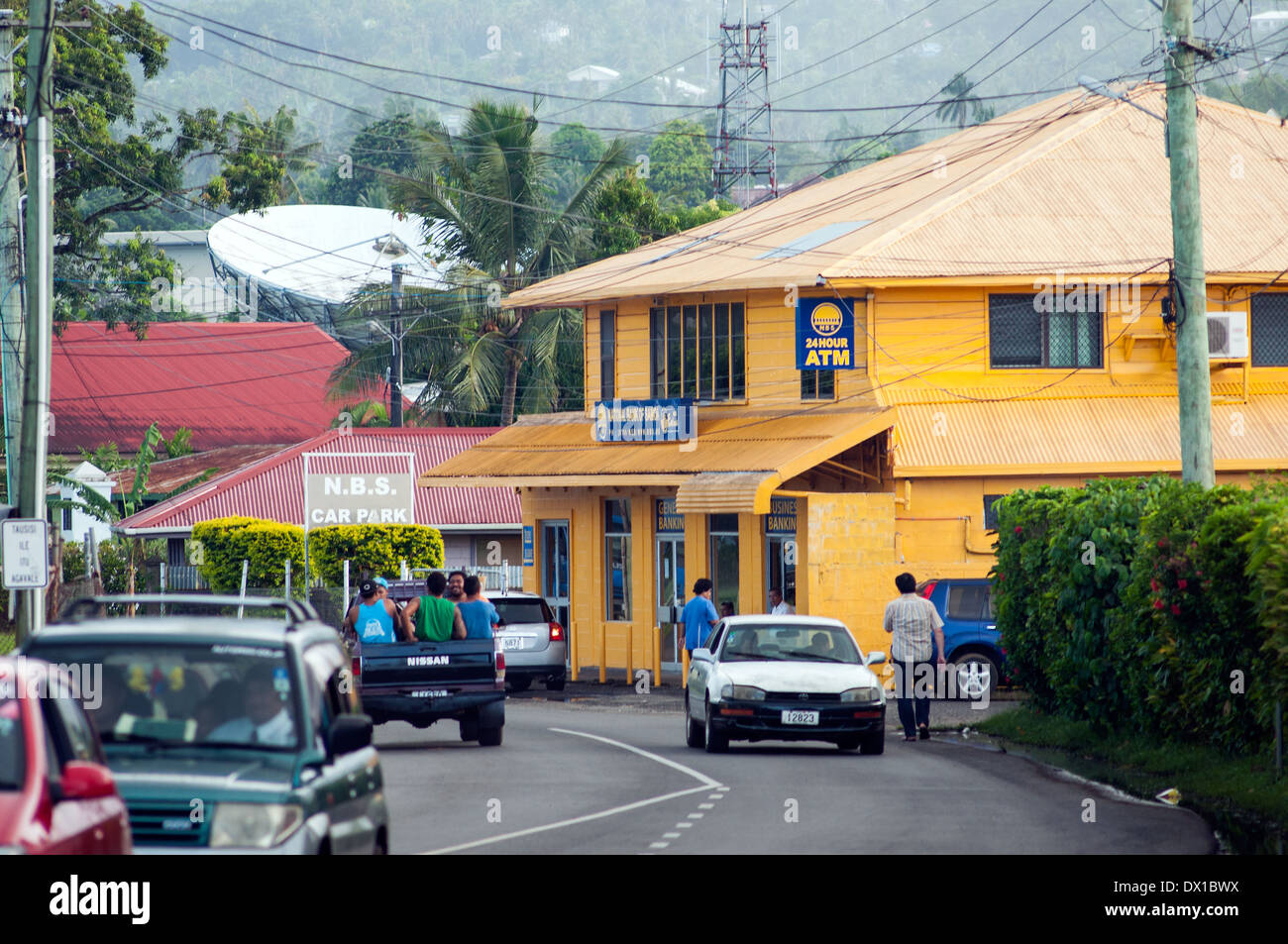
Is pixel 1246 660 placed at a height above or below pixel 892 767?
above

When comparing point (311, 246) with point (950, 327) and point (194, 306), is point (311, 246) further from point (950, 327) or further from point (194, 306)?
point (194, 306)

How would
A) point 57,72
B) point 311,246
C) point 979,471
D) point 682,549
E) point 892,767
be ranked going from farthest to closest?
point 311,246 → point 57,72 → point 682,549 → point 979,471 → point 892,767

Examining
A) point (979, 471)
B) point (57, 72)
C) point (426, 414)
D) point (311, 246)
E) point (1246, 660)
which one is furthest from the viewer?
point (311, 246)

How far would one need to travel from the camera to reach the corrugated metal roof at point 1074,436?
30.4m

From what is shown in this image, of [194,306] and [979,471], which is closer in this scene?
[979,471]

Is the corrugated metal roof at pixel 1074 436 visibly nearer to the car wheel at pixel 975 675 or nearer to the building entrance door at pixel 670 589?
the car wheel at pixel 975 675

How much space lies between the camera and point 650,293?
34094mm

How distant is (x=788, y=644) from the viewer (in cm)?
2091

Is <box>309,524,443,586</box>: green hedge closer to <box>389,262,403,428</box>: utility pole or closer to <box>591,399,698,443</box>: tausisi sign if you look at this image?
<box>389,262,403,428</box>: utility pole

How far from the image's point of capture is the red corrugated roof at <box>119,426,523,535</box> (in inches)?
1861

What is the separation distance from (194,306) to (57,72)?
77013mm

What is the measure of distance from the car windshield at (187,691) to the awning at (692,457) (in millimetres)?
20628

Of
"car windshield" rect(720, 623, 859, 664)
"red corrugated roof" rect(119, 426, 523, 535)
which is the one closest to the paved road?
"car windshield" rect(720, 623, 859, 664)

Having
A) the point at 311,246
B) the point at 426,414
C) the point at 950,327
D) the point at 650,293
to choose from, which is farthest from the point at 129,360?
the point at 950,327
